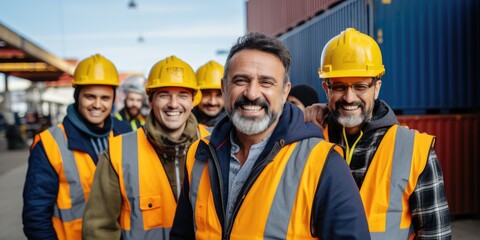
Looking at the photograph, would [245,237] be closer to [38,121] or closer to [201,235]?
[201,235]

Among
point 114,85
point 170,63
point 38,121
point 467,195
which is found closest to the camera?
point 170,63

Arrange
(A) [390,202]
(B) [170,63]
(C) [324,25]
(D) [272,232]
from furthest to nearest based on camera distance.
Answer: (C) [324,25], (B) [170,63], (A) [390,202], (D) [272,232]

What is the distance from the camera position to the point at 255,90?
176 cm

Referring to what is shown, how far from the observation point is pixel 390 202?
2.04 meters

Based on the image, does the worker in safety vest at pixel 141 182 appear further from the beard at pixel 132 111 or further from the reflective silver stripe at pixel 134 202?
the beard at pixel 132 111

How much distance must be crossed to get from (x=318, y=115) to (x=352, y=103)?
31 centimetres

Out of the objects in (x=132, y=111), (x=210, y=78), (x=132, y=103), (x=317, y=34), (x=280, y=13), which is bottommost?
(x=132, y=111)

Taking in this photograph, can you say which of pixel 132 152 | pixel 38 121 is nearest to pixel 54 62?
pixel 38 121

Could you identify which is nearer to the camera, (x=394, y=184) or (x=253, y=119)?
(x=253, y=119)

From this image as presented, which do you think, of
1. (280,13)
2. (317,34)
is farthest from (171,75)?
(280,13)

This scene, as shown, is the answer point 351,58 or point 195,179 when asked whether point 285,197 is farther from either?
point 351,58

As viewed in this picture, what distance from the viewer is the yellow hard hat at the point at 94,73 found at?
314 cm

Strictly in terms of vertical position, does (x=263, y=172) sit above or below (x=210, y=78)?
below

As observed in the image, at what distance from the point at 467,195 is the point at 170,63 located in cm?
571
